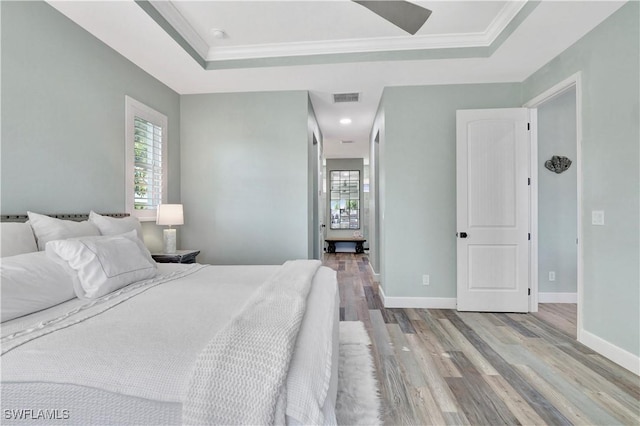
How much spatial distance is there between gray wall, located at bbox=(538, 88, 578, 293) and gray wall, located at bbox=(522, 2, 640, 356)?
1.21 m

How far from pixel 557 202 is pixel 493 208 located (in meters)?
1.11

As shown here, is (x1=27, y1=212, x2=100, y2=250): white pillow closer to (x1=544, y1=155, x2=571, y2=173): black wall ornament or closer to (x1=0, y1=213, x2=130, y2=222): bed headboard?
(x1=0, y1=213, x2=130, y2=222): bed headboard

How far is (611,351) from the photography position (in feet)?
7.51

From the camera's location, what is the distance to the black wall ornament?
366cm

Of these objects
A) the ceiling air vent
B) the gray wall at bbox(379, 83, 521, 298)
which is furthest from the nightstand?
the ceiling air vent

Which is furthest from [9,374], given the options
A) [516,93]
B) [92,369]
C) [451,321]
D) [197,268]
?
[516,93]

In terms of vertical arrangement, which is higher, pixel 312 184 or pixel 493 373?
pixel 312 184

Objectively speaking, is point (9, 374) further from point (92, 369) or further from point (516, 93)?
point (516, 93)

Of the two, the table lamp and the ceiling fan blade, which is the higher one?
the ceiling fan blade

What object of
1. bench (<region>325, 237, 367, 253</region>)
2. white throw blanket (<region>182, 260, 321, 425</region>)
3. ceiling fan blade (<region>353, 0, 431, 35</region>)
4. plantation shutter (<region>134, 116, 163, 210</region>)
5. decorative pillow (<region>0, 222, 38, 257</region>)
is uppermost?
ceiling fan blade (<region>353, 0, 431, 35</region>)

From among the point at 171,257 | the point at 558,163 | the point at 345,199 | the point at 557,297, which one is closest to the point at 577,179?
the point at 558,163

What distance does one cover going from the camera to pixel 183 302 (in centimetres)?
151

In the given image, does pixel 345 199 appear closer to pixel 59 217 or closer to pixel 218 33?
pixel 218 33

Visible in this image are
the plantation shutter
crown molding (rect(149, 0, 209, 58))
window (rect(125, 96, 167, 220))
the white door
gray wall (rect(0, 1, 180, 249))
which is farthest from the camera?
the white door
